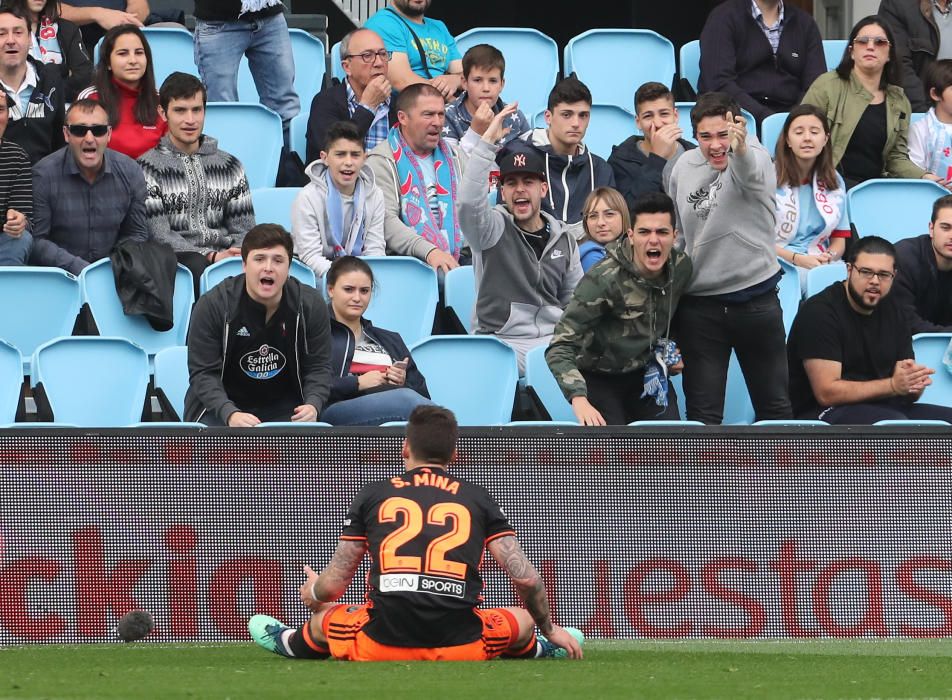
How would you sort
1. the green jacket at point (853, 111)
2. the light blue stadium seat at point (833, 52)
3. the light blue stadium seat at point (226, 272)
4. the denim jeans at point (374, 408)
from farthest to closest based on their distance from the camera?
the light blue stadium seat at point (833, 52), the green jacket at point (853, 111), the light blue stadium seat at point (226, 272), the denim jeans at point (374, 408)

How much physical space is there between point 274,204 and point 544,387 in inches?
91.5

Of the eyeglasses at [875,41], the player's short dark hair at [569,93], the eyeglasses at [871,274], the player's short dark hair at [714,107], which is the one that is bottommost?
the eyeglasses at [871,274]

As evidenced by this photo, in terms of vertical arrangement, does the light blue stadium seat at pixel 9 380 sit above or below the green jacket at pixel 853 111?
below

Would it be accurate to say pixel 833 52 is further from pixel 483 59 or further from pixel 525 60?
pixel 483 59

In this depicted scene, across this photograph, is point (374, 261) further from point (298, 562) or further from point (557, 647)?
point (557, 647)

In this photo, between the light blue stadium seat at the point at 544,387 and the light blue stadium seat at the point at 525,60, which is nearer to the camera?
the light blue stadium seat at the point at 544,387

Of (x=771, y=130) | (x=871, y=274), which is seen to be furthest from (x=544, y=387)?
(x=771, y=130)

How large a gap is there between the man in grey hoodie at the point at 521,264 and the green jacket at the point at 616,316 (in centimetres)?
79

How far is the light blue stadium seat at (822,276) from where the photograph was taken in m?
9.34

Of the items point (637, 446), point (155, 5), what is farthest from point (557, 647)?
point (155, 5)

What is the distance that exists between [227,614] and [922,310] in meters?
4.86

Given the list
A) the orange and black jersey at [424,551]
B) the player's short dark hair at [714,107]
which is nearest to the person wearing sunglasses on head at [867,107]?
the player's short dark hair at [714,107]

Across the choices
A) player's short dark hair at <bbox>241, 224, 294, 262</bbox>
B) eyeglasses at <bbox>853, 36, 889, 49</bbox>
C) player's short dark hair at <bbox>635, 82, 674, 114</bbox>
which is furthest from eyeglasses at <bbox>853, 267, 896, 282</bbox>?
player's short dark hair at <bbox>241, 224, 294, 262</bbox>

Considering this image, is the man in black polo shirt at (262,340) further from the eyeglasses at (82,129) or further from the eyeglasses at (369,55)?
the eyeglasses at (369,55)
